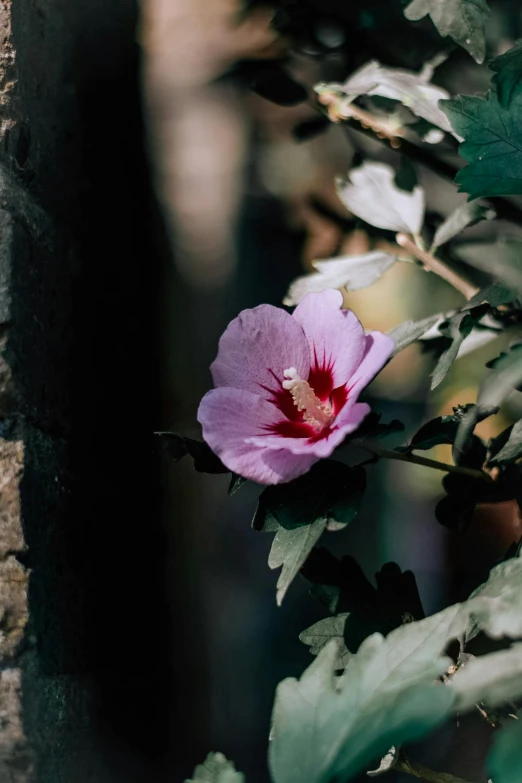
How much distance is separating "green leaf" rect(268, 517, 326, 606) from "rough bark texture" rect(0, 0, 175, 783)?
0.24m

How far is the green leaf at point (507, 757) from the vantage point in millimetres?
335

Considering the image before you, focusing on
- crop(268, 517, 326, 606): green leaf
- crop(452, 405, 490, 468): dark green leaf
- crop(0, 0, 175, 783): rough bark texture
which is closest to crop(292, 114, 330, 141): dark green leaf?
crop(0, 0, 175, 783): rough bark texture

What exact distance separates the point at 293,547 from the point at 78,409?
1.13 feet

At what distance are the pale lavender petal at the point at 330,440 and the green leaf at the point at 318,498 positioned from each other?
0.04 m

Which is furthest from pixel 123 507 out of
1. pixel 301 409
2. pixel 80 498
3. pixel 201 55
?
pixel 201 55

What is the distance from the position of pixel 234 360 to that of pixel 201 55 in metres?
0.55

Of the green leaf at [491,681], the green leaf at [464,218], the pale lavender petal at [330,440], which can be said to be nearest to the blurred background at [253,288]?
the green leaf at [464,218]

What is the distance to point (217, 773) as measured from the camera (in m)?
0.49

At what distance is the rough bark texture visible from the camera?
0.62 m

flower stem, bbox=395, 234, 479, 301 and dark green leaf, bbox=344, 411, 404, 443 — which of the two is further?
flower stem, bbox=395, 234, 479, 301

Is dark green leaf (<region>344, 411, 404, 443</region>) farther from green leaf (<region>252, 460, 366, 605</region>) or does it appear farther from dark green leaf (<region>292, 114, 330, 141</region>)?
dark green leaf (<region>292, 114, 330, 141</region>)

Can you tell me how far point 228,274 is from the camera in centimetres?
89

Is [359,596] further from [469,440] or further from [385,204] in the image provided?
[385,204]

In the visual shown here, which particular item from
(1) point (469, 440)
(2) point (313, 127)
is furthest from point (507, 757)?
(2) point (313, 127)
